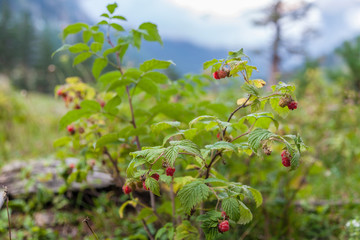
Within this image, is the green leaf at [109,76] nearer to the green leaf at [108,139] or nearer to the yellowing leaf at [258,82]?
the green leaf at [108,139]

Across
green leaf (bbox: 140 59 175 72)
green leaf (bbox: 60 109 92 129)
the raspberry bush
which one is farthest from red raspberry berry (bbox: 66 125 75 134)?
green leaf (bbox: 140 59 175 72)

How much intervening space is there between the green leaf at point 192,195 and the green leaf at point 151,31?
73cm

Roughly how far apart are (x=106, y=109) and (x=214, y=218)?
0.71 metres

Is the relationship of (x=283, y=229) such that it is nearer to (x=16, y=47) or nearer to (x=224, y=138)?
(x=224, y=138)

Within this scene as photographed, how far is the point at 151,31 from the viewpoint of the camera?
1.22m

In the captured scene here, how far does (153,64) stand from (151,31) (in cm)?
18

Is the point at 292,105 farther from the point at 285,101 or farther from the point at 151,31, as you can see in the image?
the point at 151,31

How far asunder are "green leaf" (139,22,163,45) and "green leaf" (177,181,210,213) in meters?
0.73

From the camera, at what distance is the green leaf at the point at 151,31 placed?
120cm

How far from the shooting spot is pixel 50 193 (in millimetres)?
2148

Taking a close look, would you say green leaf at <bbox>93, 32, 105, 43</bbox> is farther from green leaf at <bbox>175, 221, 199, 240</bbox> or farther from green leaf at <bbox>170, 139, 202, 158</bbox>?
green leaf at <bbox>175, 221, 199, 240</bbox>

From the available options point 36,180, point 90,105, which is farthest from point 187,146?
point 36,180

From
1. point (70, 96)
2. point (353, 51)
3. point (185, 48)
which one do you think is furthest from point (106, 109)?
point (185, 48)

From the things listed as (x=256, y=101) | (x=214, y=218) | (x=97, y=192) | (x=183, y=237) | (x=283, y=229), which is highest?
(x=256, y=101)
